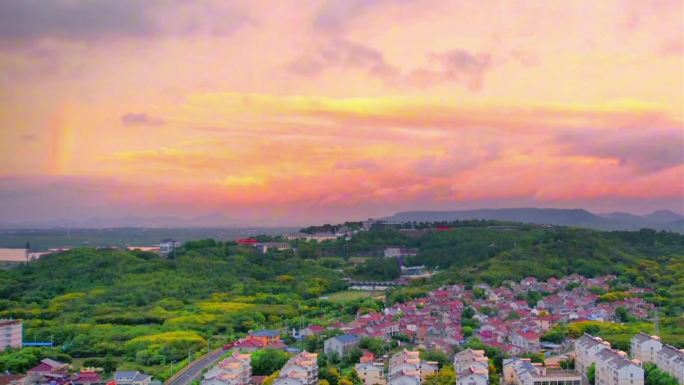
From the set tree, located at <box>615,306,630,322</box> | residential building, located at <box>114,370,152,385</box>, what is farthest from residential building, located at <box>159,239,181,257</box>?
tree, located at <box>615,306,630,322</box>

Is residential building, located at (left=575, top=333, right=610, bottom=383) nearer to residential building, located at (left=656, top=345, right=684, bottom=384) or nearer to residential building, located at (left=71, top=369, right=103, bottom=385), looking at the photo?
residential building, located at (left=656, top=345, right=684, bottom=384)

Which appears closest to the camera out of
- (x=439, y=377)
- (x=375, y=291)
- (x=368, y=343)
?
(x=439, y=377)

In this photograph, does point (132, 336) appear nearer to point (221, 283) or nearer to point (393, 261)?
point (221, 283)

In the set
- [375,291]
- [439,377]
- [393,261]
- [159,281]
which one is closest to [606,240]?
[393,261]

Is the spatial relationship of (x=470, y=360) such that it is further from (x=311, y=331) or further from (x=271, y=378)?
(x=311, y=331)

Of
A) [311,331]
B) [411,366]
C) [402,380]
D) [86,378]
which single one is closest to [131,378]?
[86,378]

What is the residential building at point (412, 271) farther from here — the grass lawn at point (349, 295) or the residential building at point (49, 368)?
the residential building at point (49, 368)
